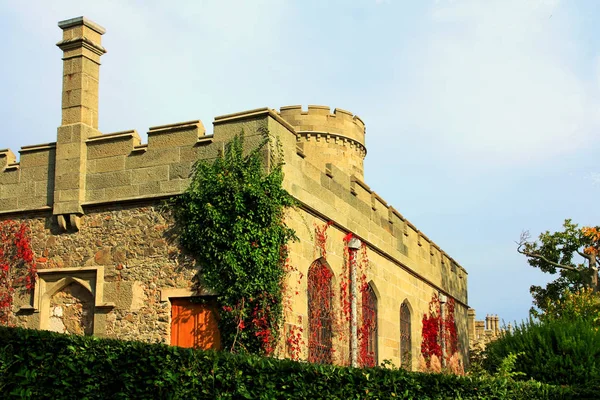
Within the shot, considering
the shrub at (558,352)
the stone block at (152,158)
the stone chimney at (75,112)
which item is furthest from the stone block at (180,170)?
the shrub at (558,352)

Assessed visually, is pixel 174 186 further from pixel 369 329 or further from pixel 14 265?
pixel 369 329

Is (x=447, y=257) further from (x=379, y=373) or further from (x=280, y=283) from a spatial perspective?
(x=379, y=373)

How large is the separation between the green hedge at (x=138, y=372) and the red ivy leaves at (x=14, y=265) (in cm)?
569

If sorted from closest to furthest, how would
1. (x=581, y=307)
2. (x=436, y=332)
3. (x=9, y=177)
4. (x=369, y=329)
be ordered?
(x=9, y=177) → (x=369, y=329) → (x=436, y=332) → (x=581, y=307)

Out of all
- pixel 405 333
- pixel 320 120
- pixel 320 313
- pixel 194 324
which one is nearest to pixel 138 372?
pixel 194 324

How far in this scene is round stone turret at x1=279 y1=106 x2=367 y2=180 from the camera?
72.0 feet

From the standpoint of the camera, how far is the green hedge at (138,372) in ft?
32.2

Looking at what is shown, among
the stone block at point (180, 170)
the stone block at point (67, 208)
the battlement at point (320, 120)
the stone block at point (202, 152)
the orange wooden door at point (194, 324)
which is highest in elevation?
the battlement at point (320, 120)

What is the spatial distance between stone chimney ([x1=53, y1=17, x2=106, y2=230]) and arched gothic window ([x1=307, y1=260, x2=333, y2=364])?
4.55 metres

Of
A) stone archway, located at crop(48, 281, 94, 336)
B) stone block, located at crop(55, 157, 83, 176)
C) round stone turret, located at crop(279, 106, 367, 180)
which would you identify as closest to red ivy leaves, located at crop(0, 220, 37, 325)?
stone archway, located at crop(48, 281, 94, 336)

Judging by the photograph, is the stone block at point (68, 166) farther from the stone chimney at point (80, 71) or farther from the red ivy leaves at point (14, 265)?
the red ivy leaves at point (14, 265)

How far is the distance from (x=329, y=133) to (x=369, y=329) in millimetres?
6350

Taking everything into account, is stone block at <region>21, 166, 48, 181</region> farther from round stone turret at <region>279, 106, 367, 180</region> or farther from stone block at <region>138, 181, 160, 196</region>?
round stone turret at <region>279, 106, 367, 180</region>

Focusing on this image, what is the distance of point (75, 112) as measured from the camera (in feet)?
51.3
